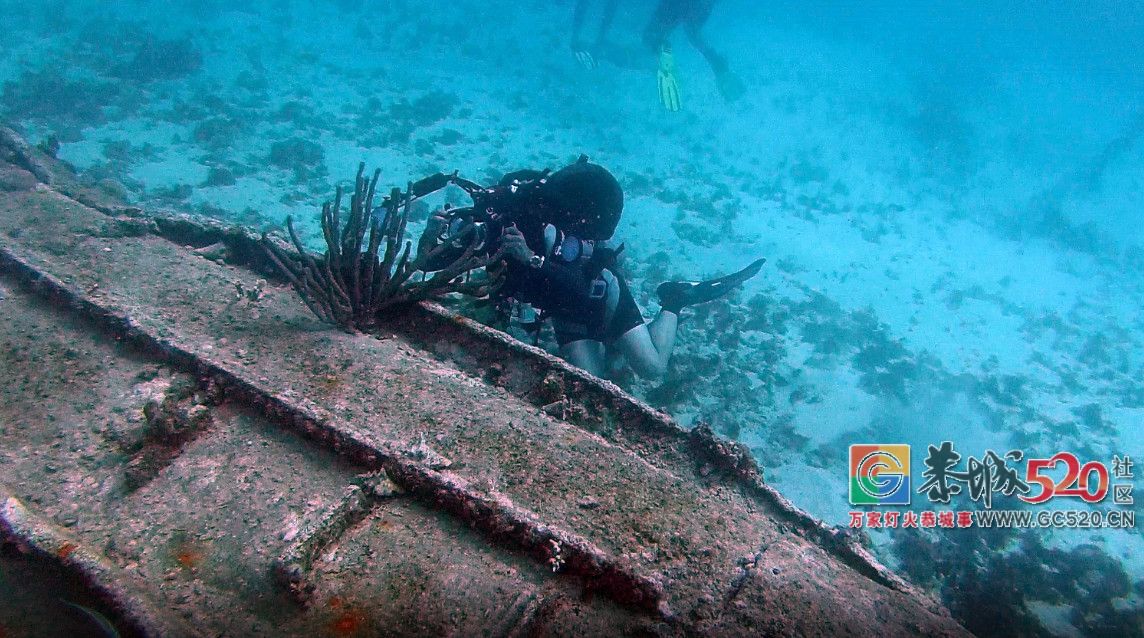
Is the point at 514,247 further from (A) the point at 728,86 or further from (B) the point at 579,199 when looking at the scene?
(A) the point at 728,86

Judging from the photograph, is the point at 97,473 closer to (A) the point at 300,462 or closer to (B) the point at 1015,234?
(A) the point at 300,462

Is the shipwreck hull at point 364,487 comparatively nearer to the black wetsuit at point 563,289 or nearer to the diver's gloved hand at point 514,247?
the diver's gloved hand at point 514,247

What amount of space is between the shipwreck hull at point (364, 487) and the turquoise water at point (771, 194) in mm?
4054

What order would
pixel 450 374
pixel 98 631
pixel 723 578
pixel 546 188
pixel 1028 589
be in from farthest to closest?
pixel 1028 589 < pixel 546 188 < pixel 450 374 < pixel 723 578 < pixel 98 631

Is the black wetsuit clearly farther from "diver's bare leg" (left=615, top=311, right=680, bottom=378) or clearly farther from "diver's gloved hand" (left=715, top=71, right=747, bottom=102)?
"diver's gloved hand" (left=715, top=71, right=747, bottom=102)

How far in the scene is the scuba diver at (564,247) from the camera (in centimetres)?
479

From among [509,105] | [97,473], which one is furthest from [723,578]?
[509,105]

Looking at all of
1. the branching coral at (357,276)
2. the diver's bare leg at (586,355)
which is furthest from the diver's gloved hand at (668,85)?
the branching coral at (357,276)

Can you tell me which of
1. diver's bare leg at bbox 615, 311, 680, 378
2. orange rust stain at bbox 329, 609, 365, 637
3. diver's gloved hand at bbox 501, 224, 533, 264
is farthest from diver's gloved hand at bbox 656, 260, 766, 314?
orange rust stain at bbox 329, 609, 365, 637

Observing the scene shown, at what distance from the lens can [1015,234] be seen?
19.1 meters

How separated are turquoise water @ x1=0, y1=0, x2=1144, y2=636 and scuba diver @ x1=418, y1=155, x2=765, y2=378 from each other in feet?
3.63

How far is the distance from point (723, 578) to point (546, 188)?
13.5ft

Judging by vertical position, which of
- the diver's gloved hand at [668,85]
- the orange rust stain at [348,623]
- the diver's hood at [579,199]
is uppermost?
the diver's gloved hand at [668,85]

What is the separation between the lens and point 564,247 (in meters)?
5.18
